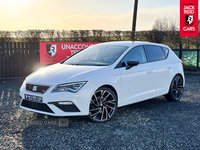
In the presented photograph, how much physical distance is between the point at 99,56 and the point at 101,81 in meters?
1.13

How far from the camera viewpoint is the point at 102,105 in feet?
17.2

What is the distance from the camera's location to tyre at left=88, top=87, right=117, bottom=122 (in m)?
5.14

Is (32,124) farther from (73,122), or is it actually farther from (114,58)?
(114,58)

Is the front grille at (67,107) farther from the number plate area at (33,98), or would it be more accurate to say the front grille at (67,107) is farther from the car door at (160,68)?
the car door at (160,68)

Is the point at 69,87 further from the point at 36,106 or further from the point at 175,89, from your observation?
the point at 175,89

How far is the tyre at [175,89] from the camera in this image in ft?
23.7

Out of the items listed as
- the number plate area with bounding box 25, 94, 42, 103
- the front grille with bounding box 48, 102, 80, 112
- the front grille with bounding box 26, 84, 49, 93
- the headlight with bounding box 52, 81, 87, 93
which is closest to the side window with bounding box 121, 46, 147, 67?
the headlight with bounding box 52, 81, 87, 93

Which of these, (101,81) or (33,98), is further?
(101,81)

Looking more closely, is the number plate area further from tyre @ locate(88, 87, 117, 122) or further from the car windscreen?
the car windscreen

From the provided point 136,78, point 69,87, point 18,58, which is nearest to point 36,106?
point 69,87

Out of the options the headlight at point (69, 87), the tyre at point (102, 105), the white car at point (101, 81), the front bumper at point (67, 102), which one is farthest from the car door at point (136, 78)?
the headlight at point (69, 87)

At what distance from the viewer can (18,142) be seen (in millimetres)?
4273

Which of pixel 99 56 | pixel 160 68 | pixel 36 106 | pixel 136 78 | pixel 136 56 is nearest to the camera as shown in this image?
pixel 36 106

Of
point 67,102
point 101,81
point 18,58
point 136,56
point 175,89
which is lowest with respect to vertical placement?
point 175,89
